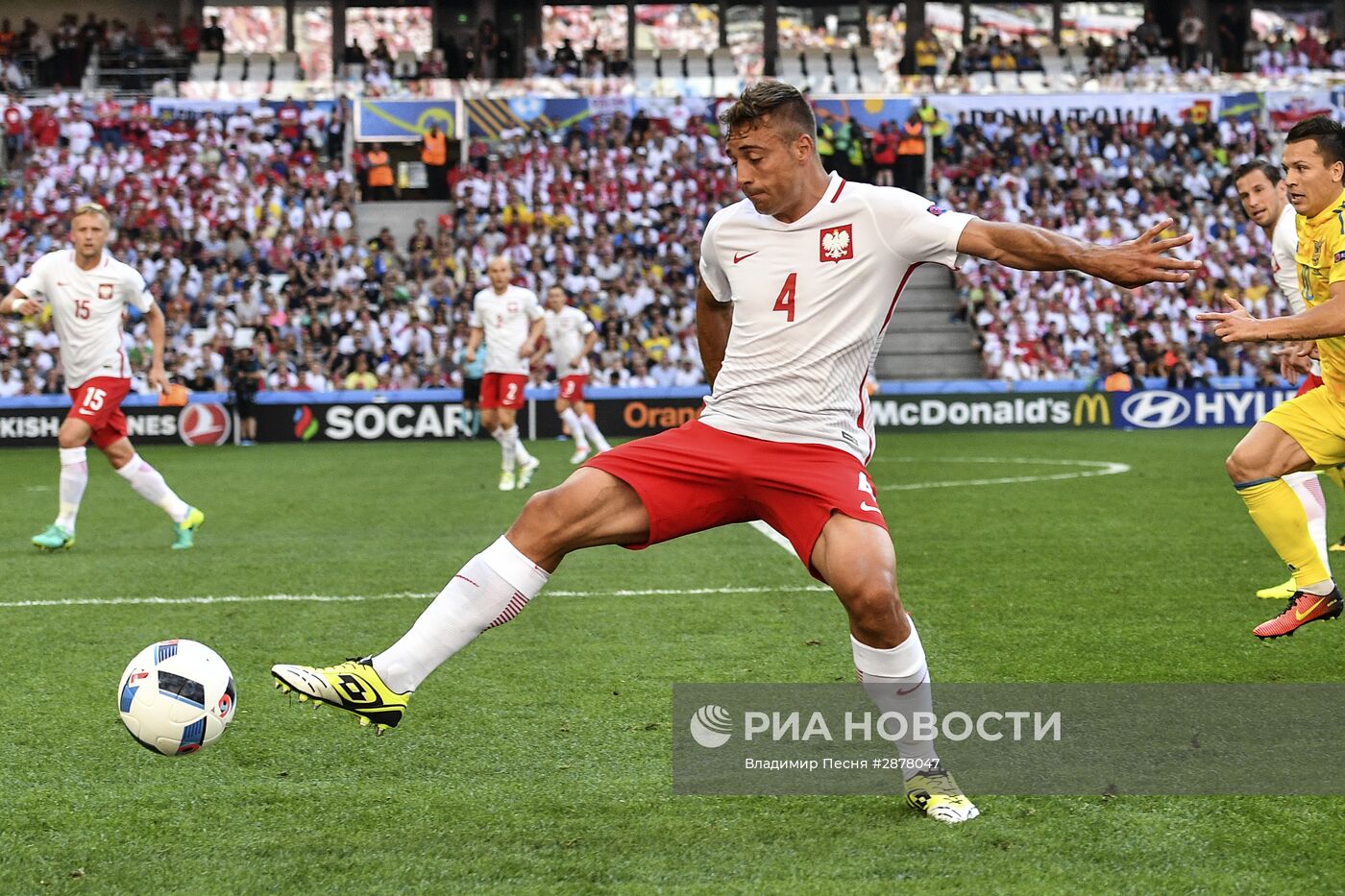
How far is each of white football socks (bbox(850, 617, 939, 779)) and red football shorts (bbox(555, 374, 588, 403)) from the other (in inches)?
602

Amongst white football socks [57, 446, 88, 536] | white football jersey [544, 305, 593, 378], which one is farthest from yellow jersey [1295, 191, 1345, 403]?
white football jersey [544, 305, 593, 378]

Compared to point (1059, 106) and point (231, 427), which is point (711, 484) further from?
point (1059, 106)

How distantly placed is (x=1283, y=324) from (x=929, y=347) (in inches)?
954

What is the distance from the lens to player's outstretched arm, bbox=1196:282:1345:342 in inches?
202

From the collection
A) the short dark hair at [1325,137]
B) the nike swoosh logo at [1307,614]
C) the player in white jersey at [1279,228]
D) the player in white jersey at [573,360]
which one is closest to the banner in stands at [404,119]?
the player in white jersey at [573,360]

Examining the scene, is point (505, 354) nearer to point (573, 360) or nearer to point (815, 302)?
point (573, 360)

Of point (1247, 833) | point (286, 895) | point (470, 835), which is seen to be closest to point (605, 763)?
point (470, 835)

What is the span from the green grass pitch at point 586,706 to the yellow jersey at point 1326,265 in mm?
1257

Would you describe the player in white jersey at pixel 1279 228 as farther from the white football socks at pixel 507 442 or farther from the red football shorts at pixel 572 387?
the red football shorts at pixel 572 387

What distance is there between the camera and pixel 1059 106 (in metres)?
33.6

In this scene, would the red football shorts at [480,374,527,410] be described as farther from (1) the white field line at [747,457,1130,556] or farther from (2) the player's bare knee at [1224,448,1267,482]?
(2) the player's bare knee at [1224,448,1267,482]

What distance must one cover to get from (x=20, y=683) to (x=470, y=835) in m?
3.01

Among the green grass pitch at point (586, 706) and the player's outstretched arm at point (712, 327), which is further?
the player's outstretched arm at point (712, 327)

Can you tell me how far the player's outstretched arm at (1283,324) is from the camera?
5.14 metres
